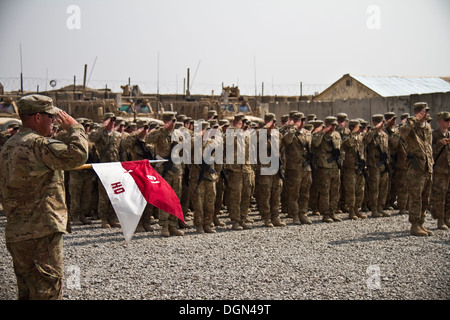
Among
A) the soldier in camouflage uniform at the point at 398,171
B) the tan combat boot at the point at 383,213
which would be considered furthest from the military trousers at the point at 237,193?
the soldier in camouflage uniform at the point at 398,171

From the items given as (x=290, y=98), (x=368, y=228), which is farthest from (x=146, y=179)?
(x=290, y=98)

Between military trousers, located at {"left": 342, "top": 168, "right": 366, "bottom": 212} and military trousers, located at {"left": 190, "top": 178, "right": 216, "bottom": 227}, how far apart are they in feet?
9.76

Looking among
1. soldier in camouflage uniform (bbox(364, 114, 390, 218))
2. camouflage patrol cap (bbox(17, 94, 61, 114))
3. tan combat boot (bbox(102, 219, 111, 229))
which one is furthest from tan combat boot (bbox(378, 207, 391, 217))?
camouflage patrol cap (bbox(17, 94, 61, 114))

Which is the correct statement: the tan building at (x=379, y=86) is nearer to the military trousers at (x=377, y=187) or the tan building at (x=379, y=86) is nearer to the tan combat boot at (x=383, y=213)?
the military trousers at (x=377, y=187)

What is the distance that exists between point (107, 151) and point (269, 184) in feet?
9.88

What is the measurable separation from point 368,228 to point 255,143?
2.48m

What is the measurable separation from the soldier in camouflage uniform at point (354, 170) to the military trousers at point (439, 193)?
1.64 metres

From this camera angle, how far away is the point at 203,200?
8445mm

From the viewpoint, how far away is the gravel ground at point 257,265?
4926mm

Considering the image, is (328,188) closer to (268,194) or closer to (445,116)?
(268,194)

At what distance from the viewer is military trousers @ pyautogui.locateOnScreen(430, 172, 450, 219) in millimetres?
8398

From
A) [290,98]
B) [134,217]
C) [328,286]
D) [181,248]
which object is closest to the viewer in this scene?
[134,217]

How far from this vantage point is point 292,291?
4.93 m

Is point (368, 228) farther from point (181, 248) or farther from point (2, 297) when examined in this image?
point (2, 297)
